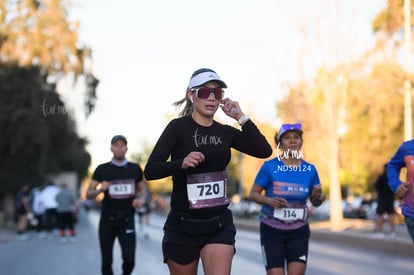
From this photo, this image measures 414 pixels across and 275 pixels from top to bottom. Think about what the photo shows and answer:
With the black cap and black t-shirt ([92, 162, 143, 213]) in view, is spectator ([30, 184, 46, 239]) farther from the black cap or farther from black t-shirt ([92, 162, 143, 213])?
the black cap

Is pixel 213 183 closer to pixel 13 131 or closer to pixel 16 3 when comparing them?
pixel 13 131

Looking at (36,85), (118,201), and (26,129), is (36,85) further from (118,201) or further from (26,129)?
(118,201)

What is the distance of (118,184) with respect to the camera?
8844mm

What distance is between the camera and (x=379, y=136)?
139 feet

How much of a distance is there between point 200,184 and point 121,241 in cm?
387

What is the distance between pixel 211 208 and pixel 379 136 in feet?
127

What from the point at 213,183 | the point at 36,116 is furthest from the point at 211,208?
the point at 36,116

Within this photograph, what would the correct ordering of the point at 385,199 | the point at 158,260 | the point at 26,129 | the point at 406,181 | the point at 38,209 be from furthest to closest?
the point at 26,129 < the point at 38,209 < the point at 385,199 < the point at 158,260 < the point at 406,181

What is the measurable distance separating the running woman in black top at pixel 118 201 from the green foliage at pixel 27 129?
969 inches

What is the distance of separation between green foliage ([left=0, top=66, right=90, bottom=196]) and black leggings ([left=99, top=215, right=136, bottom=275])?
25084mm

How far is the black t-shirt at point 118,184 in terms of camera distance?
28.8 feet

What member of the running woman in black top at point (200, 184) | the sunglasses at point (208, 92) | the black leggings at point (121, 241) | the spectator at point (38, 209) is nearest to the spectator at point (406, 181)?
the running woman in black top at point (200, 184)

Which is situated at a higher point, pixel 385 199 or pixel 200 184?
pixel 200 184

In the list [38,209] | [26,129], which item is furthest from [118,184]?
[26,129]
